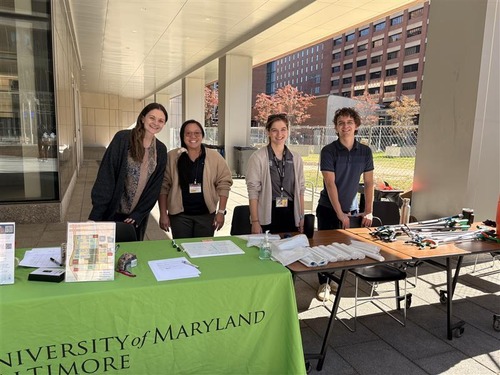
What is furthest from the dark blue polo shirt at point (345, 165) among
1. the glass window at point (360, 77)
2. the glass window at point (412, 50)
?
the glass window at point (360, 77)

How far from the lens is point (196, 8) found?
730 centimetres

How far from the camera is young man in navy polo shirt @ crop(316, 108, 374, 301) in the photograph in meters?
3.06

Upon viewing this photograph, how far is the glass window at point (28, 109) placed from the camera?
5414 mm

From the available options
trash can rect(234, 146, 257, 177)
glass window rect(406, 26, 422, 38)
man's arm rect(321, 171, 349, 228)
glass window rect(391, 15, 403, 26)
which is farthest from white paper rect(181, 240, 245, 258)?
glass window rect(391, 15, 403, 26)

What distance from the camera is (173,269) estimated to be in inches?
72.9

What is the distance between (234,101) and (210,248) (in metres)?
8.99

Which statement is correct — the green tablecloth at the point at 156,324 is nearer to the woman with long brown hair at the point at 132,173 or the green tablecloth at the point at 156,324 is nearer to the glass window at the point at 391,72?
the woman with long brown hair at the point at 132,173

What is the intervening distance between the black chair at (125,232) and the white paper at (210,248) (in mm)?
439

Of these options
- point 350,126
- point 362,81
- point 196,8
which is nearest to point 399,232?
point 350,126

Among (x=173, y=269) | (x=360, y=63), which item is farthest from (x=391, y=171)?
(x=360, y=63)

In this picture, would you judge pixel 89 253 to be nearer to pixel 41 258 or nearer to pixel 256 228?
pixel 41 258

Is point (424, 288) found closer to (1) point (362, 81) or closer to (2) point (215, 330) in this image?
(2) point (215, 330)

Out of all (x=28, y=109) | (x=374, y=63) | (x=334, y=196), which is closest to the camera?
(x=334, y=196)

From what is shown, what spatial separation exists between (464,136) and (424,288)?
63.7 inches
